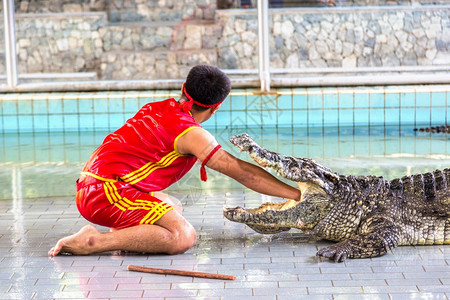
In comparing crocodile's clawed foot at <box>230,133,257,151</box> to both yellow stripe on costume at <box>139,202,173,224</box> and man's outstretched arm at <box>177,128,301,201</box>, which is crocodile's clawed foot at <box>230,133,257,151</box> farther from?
yellow stripe on costume at <box>139,202,173,224</box>

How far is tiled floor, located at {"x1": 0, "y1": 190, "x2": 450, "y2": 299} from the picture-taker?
130 inches

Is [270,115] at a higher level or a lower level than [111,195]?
lower

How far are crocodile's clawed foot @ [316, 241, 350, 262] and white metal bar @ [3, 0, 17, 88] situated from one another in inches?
299

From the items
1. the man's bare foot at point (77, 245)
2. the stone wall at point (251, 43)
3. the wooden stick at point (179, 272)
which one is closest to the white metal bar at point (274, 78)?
the stone wall at point (251, 43)

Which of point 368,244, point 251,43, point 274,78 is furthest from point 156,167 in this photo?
point 251,43

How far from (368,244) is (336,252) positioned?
0.22m

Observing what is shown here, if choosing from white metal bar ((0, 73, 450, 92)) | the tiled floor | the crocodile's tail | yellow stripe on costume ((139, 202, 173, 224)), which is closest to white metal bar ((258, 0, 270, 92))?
white metal bar ((0, 73, 450, 92))

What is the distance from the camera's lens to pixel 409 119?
10359 mm

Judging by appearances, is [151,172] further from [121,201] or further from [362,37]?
[362,37]

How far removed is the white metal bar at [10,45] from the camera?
10.4m

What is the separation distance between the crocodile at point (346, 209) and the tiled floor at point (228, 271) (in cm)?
10

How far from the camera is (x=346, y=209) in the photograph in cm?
430

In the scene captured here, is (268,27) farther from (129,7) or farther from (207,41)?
(129,7)

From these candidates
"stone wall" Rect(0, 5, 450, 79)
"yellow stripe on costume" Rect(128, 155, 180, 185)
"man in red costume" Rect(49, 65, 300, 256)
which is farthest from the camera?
"stone wall" Rect(0, 5, 450, 79)
